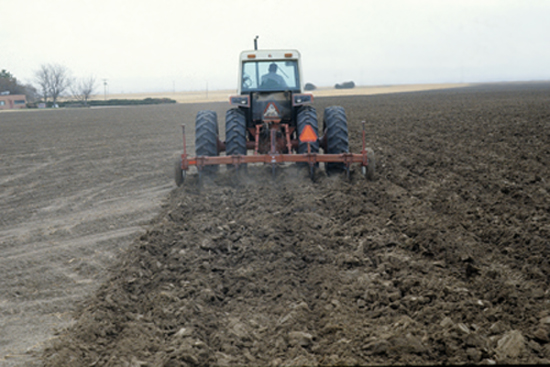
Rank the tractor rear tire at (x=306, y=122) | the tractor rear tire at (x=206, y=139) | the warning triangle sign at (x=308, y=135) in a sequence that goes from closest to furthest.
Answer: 1. the warning triangle sign at (x=308, y=135)
2. the tractor rear tire at (x=306, y=122)
3. the tractor rear tire at (x=206, y=139)

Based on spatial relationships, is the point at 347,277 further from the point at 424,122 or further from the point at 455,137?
the point at 424,122

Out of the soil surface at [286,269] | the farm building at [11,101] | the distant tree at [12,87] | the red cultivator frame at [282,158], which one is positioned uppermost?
the distant tree at [12,87]

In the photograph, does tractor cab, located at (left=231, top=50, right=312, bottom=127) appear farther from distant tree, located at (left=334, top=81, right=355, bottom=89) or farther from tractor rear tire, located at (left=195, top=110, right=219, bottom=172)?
distant tree, located at (left=334, top=81, right=355, bottom=89)

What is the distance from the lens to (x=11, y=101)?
84.4 m

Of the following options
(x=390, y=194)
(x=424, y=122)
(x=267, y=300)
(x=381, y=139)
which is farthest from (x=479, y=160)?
(x=424, y=122)

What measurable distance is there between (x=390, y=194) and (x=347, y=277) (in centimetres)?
334

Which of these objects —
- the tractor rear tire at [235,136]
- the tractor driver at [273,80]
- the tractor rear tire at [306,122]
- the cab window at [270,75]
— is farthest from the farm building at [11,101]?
the tractor rear tire at [306,122]

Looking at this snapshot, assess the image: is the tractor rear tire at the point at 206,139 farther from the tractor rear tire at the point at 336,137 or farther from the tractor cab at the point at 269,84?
the tractor rear tire at the point at 336,137

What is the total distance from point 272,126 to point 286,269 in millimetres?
4399

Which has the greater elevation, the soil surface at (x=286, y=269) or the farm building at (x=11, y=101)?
the farm building at (x=11, y=101)

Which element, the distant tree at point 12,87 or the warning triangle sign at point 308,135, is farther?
the distant tree at point 12,87

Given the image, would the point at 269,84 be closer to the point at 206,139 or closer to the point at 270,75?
the point at 270,75

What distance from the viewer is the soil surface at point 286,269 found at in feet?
11.9

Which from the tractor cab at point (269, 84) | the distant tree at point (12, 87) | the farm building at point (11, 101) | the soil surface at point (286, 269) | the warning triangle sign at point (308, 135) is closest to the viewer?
the soil surface at point (286, 269)
